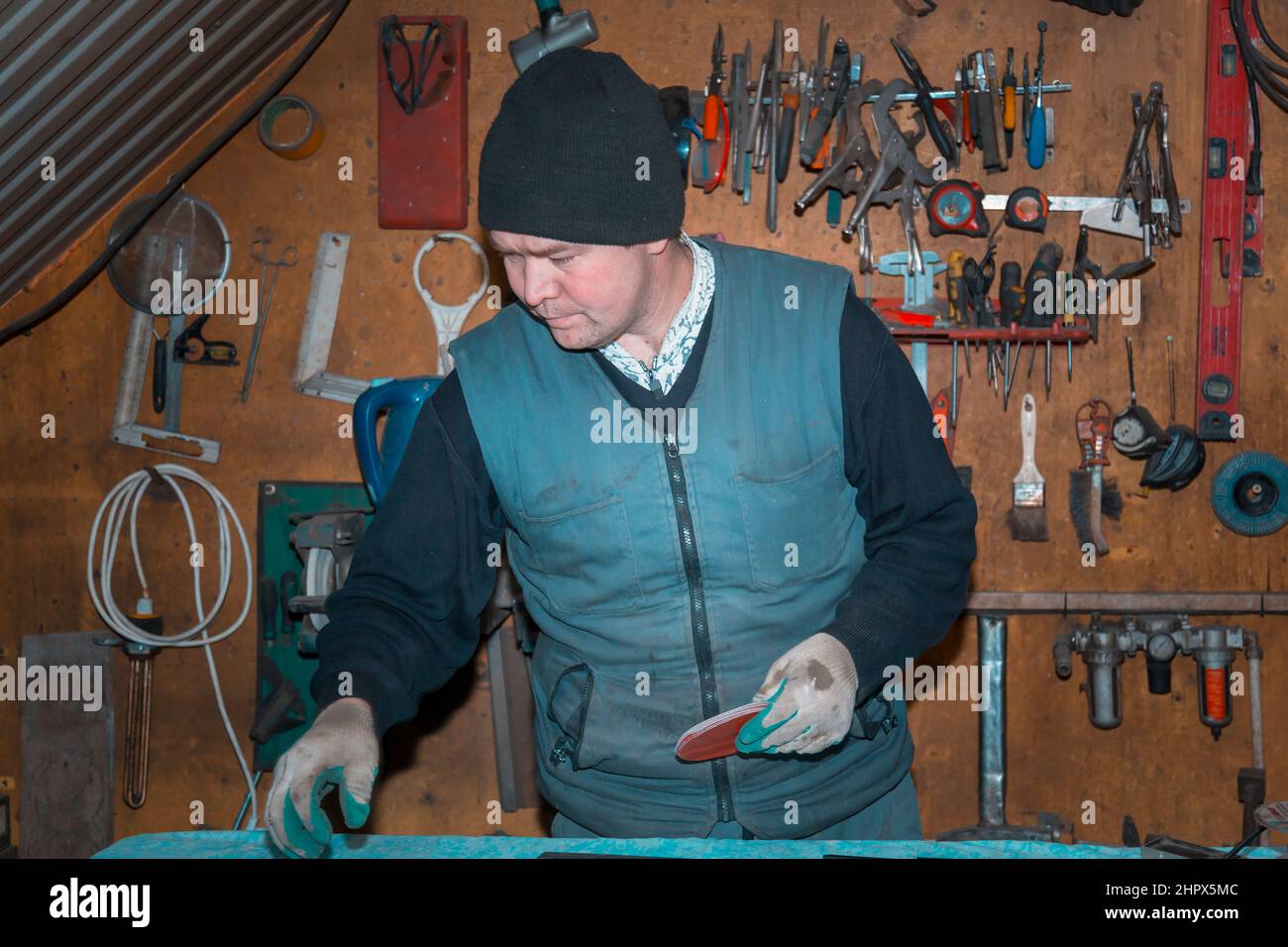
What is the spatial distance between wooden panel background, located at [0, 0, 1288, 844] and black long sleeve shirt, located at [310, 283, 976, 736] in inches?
58.5

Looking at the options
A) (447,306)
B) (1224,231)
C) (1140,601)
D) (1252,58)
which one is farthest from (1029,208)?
(447,306)

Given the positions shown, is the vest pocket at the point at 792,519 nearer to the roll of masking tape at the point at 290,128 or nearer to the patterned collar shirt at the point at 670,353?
the patterned collar shirt at the point at 670,353

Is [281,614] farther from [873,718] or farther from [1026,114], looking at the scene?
[1026,114]

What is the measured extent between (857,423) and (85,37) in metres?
1.62

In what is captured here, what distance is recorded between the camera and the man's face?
4.92 ft

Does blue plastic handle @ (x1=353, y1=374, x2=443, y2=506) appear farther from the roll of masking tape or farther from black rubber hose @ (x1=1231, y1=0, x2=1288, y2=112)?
black rubber hose @ (x1=1231, y1=0, x2=1288, y2=112)

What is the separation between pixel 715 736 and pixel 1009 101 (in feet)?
6.55

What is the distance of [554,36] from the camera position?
9.68 ft

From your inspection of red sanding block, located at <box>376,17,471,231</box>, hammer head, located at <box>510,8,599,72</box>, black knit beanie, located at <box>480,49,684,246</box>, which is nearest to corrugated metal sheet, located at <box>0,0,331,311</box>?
red sanding block, located at <box>376,17,471,231</box>

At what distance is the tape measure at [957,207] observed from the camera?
2953 mm

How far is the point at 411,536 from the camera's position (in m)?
1.64

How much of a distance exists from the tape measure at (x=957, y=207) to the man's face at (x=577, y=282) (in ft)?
5.25

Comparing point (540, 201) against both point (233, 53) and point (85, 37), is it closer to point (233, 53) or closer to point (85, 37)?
point (85, 37)

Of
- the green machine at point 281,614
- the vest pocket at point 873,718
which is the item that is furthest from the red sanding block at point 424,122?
the vest pocket at point 873,718
